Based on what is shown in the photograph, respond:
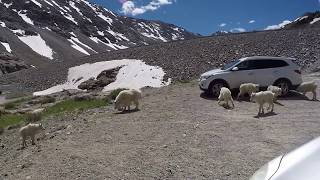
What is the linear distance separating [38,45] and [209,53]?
118 m

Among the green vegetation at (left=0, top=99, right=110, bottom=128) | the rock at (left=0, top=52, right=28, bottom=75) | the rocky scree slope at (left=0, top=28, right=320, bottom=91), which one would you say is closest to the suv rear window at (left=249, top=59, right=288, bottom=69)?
the green vegetation at (left=0, top=99, right=110, bottom=128)

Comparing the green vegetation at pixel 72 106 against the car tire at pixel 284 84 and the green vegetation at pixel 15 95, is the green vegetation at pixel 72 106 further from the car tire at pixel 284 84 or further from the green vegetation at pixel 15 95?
the green vegetation at pixel 15 95

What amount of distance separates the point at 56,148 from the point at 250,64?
12.9 m

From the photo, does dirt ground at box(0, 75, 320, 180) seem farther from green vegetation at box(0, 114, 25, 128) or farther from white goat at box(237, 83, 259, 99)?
green vegetation at box(0, 114, 25, 128)

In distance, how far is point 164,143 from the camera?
12.5m

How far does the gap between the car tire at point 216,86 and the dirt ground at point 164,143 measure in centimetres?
351

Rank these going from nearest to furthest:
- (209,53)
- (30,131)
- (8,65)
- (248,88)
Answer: (30,131) → (248,88) → (209,53) → (8,65)

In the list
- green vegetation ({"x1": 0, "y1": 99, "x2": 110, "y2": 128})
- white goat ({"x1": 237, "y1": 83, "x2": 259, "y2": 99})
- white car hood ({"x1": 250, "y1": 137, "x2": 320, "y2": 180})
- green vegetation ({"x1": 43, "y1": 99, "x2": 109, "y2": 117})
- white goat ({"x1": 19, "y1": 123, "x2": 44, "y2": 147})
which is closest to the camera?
white car hood ({"x1": 250, "y1": 137, "x2": 320, "y2": 180})

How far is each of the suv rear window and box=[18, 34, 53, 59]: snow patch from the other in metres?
123

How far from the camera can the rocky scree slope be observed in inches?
1501

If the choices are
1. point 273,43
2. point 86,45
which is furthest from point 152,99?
point 86,45

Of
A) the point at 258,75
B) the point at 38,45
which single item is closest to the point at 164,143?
the point at 258,75

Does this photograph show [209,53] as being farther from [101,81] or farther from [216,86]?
[216,86]

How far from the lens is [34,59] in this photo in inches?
5276
